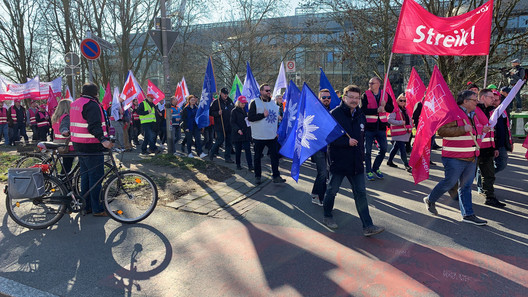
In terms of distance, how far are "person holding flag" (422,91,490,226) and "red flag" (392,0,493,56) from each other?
121 centimetres

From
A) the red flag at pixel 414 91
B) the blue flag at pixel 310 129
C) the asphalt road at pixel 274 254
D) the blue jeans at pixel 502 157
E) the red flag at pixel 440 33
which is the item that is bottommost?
the asphalt road at pixel 274 254

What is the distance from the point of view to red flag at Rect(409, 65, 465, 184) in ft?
16.0

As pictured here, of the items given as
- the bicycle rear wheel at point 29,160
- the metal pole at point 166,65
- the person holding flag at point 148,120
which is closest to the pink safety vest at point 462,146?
the bicycle rear wheel at point 29,160

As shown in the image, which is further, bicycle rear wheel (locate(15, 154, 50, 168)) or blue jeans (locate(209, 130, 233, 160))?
blue jeans (locate(209, 130, 233, 160))

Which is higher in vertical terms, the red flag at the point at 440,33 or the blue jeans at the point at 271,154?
the red flag at the point at 440,33

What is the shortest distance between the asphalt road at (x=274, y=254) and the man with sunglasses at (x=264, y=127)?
142 centimetres

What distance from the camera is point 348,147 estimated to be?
4.57 m

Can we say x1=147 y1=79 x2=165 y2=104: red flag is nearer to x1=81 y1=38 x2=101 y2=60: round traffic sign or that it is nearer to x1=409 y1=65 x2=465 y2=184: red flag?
x1=81 y1=38 x2=101 y2=60: round traffic sign

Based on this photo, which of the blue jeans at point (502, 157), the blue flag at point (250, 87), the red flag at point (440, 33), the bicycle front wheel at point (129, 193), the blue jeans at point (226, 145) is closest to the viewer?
the bicycle front wheel at point (129, 193)

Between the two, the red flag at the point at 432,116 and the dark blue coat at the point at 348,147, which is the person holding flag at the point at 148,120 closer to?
the dark blue coat at the point at 348,147

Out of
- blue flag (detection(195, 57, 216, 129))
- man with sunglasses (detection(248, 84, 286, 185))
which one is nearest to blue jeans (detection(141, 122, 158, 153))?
blue flag (detection(195, 57, 216, 129))

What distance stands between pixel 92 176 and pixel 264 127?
317 cm

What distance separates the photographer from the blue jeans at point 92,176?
16.8ft

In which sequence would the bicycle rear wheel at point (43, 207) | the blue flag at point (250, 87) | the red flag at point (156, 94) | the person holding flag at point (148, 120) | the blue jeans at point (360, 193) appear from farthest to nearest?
1. the red flag at point (156, 94)
2. the person holding flag at point (148, 120)
3. the blue flag at point (250, 87)
4. the bicycle rear wheel at point (43, 207)
5. the blue jeans at point (360, 193)
